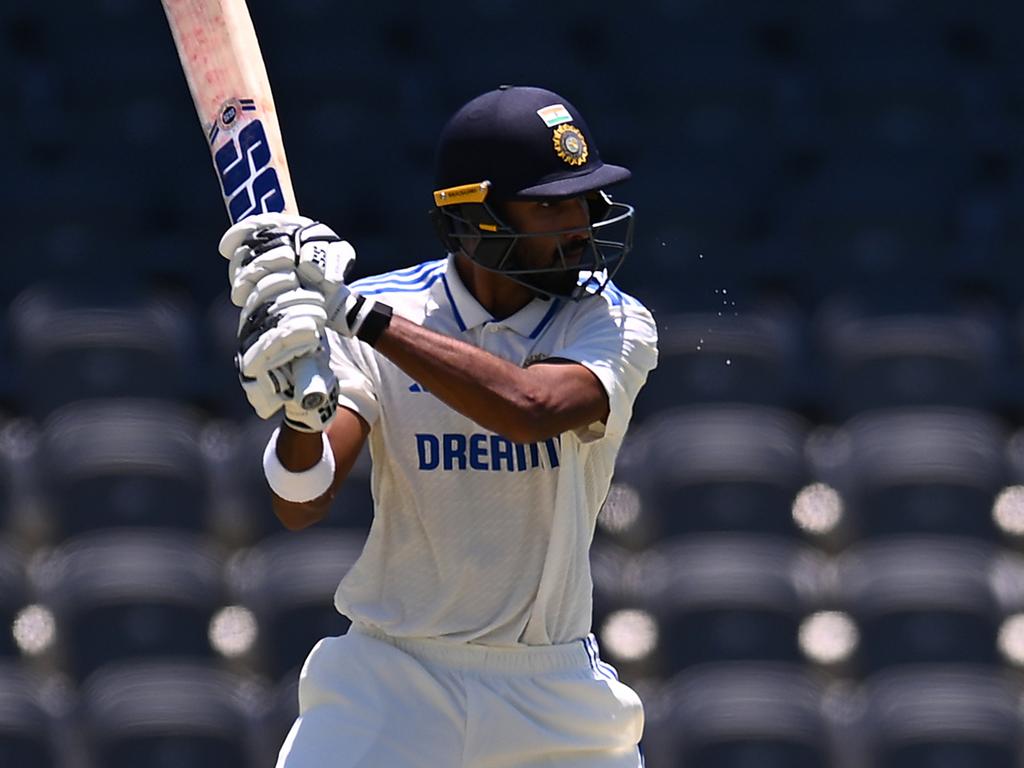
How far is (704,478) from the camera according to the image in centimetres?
443

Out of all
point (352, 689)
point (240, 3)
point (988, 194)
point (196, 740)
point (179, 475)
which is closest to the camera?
point (352, 689)

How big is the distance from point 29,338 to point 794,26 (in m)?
2.57

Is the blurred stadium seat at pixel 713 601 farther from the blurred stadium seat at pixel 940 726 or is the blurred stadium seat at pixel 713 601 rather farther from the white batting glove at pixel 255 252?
the white batting glove at pixel 255 252

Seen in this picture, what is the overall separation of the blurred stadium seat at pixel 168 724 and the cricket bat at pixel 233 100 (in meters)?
1.88

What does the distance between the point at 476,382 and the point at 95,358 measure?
259 cm

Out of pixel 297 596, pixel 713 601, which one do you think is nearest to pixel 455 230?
pixel 297 596

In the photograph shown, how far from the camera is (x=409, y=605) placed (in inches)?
95.0

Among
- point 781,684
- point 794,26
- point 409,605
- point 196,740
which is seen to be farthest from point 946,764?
point 794,26

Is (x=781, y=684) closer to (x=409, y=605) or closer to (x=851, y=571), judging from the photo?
(x=851, y=571)

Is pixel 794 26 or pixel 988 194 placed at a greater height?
pixel 794 26

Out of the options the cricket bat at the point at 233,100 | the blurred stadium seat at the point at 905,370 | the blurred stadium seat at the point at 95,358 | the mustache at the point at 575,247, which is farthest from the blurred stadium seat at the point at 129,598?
the mustache at the point at 575,247

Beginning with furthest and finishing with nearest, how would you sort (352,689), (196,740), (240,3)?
(196,740) < (240,3) < (352,689)

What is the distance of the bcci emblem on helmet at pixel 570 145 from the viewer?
8.07 ft

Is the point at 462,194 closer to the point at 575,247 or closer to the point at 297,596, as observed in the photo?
the point at 575,247
